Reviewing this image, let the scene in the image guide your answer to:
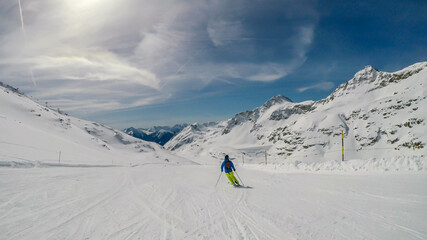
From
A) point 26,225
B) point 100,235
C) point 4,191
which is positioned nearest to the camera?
point 100,235

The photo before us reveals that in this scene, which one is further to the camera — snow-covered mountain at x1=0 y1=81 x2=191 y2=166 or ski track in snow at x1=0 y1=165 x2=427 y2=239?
snow-covered mountain at x1=0 y1=81 x2=191 y2=166

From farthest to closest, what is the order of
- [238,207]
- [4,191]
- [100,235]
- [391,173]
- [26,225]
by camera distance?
[391,173], [4,191], [238,207], [26,225], [100,235]

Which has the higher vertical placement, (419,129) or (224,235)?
(419,129)

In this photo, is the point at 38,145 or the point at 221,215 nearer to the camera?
the point at 221,215

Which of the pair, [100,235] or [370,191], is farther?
[370,191]

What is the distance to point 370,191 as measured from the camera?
8.77 meters

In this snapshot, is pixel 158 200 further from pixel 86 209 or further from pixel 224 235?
pixel 224 235

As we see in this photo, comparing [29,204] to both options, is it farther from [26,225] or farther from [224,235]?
[224,235]

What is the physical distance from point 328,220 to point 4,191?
12170 mm

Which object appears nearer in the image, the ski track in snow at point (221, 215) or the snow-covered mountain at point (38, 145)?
the ski track in snow at point (221, 215)

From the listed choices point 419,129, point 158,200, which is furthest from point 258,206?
point 419,129

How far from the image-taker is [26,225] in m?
5.32

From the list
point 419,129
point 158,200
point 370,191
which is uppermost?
point 419,129

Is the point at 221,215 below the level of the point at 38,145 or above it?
below
